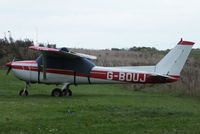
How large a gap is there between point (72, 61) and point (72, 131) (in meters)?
9.64

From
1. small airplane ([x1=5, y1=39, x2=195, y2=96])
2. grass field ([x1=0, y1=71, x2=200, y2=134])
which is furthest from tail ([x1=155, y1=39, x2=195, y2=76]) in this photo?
grass field ([x1=0, y1=71, x2=200, y2=134])

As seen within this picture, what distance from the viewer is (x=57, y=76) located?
1759cm

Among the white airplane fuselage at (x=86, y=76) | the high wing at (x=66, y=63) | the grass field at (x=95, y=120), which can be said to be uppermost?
the high wing at (x=66, y=63)

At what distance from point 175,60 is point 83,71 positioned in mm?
4025

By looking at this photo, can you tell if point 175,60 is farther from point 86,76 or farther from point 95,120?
point 95,120

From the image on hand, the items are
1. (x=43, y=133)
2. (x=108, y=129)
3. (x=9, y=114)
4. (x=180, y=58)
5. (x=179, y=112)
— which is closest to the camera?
(x=43, y=133)

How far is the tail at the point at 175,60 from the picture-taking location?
55.8 feet

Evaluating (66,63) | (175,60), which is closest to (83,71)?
(66,63)

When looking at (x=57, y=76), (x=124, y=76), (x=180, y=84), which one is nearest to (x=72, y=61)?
(x=57, y=76)

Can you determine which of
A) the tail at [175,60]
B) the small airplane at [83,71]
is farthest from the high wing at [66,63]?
the tail at [175,60]

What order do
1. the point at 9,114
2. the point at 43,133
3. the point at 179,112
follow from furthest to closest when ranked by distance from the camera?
the point at 179,112 → the point at 9,114 → the point at 43,133

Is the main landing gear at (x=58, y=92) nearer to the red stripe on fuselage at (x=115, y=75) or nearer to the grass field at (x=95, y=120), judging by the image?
the red stripe on fuselage at (x=115, y=75)

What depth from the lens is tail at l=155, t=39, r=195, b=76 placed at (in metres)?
17.0

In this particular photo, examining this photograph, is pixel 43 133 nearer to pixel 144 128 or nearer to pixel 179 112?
pixel 144 128
